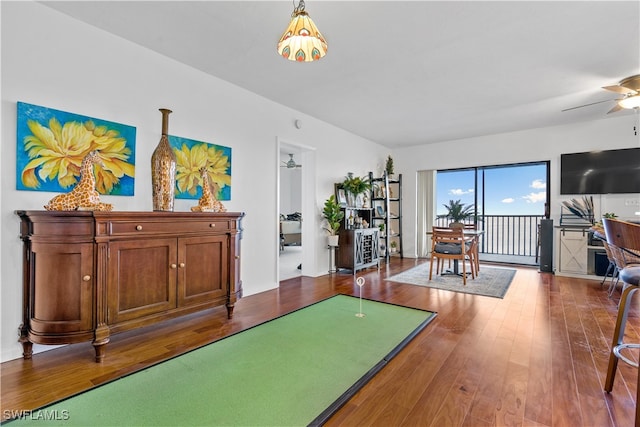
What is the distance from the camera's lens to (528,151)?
5.45 m

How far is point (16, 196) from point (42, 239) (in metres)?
0.46

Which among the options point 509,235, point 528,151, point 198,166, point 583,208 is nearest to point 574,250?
point 583,208

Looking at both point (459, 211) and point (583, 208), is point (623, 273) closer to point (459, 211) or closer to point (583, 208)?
point (583, 208)

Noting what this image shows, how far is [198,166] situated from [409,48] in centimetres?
244

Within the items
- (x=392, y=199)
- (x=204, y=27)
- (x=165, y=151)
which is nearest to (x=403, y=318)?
(x=165, y=151)

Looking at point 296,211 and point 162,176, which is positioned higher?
point 162,176

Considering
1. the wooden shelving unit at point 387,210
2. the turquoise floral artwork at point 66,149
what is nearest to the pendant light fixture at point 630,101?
the wooden shelving unit at point 387,210

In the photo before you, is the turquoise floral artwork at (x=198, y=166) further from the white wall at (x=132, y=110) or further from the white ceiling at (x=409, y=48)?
the white ceiling at (x=409, y=48)

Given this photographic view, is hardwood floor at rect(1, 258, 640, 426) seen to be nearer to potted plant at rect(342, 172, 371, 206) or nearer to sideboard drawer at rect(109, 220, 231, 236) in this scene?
sideboard drawer at rect(109, 220, 231, 236)

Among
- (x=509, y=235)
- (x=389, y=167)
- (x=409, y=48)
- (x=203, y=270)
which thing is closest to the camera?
(x=203, y=270)

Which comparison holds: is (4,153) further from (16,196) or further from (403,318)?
(403,318)

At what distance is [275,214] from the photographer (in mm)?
4031

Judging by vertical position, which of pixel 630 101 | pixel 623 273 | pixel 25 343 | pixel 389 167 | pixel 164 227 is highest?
pixel 630 101

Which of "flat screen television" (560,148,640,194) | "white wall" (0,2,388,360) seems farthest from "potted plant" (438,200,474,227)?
"white wall" (0,2,388,360)
